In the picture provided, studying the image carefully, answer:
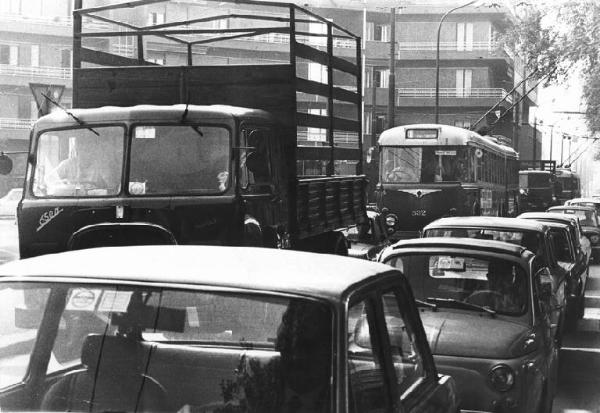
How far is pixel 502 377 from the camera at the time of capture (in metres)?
5.93

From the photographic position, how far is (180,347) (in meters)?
2.96

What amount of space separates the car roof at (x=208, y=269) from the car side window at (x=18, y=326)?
0.07 meters

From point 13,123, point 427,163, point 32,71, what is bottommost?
point 427,163

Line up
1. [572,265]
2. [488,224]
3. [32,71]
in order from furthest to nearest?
[32,71]
[572,265]
[488,224]

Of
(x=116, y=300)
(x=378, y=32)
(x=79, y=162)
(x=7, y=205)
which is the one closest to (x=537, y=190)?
(x=378, y=32)

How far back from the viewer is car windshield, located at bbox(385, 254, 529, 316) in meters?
6.73

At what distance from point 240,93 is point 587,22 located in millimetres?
13678

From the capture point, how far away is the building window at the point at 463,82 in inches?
2154

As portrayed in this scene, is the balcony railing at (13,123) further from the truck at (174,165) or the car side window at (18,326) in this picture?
the car side window at (18,326)

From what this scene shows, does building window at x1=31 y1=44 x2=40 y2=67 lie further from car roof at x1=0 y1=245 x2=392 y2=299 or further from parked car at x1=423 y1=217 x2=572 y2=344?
car roof at x1=0 y1=245 x2=392 y2=299

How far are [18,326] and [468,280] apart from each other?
13.7 feet

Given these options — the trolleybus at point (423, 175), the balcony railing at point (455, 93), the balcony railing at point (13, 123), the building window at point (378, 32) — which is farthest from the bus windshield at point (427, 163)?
the balcony railing at point (455, 93)

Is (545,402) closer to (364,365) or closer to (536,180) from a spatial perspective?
(364,365)

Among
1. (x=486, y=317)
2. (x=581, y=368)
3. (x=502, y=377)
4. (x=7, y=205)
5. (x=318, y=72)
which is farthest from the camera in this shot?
(x=7, y=205)
